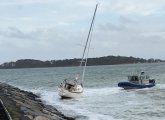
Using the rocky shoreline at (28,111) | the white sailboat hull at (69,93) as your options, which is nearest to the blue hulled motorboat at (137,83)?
the white sailboat hull at (69,93)

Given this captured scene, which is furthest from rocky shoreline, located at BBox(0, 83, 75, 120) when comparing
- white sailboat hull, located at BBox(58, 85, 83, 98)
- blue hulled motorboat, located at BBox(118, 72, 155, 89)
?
blue hulled motorboat, located at BBox(118, 72, 155, 89)

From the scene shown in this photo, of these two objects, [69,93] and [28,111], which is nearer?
[28,111]

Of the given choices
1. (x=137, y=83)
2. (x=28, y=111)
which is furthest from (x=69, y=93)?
(x=28, y=111)

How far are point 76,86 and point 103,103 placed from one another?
24.9 ft

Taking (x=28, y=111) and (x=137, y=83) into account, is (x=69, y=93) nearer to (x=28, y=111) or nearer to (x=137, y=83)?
(x=137, y=83)

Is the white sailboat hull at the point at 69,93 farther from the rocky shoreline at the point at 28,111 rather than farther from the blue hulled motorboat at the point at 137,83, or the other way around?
the blue hulled motorboat at the point at 137,83

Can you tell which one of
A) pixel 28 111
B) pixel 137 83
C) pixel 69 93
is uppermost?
pixel 137 83

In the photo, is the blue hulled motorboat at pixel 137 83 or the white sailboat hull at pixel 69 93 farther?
the blue hulled motorboat at pixel 137 83

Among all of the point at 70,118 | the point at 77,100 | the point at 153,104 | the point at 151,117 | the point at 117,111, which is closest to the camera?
the point at 70,118

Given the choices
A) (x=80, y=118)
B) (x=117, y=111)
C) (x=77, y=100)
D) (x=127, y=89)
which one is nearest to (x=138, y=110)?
(x=117, y=111)

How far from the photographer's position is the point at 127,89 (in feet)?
198

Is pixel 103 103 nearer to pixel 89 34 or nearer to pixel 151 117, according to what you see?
pixel 151 117

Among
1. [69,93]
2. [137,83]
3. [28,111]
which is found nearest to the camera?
[28,111]

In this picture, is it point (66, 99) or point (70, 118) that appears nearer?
point (70, 118)
